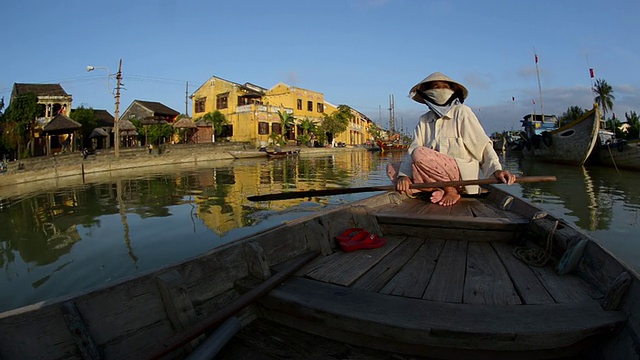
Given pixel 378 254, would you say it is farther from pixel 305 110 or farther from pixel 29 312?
pixel 305 110

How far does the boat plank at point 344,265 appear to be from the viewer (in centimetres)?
177

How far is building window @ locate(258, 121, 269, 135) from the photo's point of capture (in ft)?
98.8

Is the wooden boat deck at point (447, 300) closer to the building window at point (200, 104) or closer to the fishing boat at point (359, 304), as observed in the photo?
the fishing boat at point (359, 304)

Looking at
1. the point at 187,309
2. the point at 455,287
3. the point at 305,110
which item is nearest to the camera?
the point at 187,309

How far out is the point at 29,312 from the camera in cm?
111

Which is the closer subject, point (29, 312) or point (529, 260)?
point (29, 312)

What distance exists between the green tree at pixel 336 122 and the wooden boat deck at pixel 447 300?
Result: 34633 mm

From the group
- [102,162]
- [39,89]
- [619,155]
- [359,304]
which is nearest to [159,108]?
[39,89]

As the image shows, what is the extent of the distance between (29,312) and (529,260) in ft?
7.47

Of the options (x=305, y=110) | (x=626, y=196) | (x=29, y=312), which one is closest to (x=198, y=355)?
(x=29, y=312)

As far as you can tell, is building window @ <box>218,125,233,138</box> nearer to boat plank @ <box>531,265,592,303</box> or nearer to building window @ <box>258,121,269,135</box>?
building window @ <box>258,121,269,135</box>

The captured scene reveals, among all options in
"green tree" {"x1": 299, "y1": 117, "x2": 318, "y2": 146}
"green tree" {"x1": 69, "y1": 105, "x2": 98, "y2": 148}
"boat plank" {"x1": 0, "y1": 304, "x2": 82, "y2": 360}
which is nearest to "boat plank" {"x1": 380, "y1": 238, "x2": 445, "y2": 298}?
"boat plank" {"x1": 0, "y1": 304, "x2": 82, "y2": 360}

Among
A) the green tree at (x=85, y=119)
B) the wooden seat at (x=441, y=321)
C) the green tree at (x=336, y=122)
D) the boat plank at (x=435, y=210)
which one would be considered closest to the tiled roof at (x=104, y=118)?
the green tree at (x=85, y=119)

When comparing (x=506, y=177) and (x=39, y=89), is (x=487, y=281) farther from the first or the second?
(x=39, y=89)
